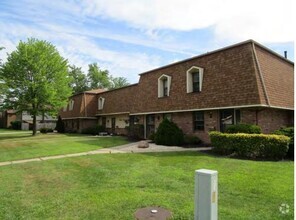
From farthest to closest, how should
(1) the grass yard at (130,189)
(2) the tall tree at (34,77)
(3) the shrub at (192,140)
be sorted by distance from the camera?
1. (2) the tall tree at (34,77)
2. (3) the shrub at (192,140)
3. (1) the grass yard at (130,189)

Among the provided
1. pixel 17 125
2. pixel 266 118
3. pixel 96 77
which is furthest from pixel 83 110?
pixel 96 77

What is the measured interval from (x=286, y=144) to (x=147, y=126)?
13.2 meters

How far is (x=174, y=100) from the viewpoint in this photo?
64.6 feet

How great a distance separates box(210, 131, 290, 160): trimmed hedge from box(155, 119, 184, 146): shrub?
4958 millimetres

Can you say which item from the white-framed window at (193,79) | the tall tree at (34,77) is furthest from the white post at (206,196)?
the tall tree at (34,77)

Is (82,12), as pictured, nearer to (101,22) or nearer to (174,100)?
(101,22)

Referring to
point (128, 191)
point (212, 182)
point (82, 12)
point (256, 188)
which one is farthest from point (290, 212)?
point (82, 12)

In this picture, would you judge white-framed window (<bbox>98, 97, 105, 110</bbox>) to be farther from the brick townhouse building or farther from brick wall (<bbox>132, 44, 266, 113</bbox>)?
brick wall (<bbox>132, 44, 266, 113</bbox>)

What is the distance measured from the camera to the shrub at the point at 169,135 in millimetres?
17844

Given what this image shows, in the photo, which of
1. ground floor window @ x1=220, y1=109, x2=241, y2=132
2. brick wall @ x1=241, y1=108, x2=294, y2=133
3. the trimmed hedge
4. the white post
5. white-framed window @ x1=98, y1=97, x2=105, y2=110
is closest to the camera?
the white post

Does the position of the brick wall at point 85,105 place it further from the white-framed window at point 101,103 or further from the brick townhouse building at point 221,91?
the brick townhouse building at point 221,91

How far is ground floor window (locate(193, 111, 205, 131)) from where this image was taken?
1789cm

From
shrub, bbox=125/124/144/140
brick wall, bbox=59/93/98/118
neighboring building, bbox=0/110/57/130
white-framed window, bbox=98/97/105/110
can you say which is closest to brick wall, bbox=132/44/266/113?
shrub, bbox=125/124/144/140

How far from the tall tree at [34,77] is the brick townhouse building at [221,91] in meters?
11.2
